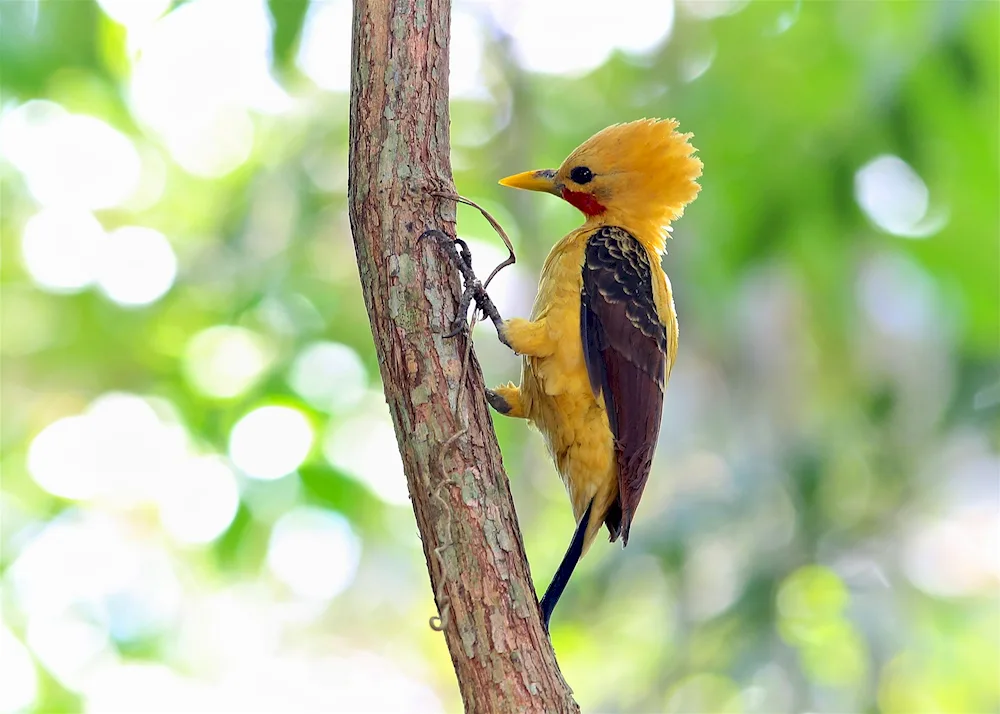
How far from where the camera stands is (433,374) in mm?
2891

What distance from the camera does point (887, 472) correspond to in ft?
22.9

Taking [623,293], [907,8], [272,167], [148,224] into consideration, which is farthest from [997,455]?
[148,224]

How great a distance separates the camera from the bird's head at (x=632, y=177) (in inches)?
170

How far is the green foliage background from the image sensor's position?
19.3 feet

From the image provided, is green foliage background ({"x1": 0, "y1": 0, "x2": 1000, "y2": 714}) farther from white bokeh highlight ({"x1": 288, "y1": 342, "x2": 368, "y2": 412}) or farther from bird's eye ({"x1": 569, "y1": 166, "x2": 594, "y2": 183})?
bird's eye ({"x1": 569, "y1": 166, "x2": 594, "y2": 183})

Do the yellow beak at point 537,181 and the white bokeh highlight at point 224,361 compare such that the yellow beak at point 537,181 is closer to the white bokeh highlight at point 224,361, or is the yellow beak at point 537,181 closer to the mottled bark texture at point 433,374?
the mottled bark texture at point 433,374

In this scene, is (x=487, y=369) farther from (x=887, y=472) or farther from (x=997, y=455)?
(x=997, y=455)

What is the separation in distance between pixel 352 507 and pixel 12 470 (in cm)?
309

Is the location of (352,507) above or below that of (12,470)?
below

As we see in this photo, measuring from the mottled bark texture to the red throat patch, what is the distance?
1383 mm

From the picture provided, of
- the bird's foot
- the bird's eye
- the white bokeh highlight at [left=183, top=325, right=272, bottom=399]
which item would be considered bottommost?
the bird's foot

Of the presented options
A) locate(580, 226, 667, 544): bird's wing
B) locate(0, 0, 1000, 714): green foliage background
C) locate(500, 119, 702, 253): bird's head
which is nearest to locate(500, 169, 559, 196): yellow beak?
locate(500, 119, 702, 253): bird's head

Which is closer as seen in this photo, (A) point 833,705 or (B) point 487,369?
(A) point 833,705

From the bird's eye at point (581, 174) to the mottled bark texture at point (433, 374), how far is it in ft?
4.37
